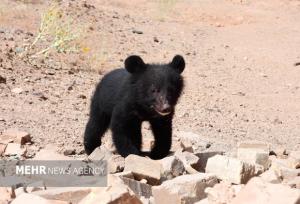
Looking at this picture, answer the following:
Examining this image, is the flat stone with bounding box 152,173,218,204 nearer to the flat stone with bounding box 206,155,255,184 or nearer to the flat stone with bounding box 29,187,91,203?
the flat stone with bounding box 206,155,255,184

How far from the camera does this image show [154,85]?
645cm

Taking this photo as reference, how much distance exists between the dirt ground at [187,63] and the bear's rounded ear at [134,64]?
1148 mm

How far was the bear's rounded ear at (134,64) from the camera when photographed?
21.4ft

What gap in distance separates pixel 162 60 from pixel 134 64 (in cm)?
839

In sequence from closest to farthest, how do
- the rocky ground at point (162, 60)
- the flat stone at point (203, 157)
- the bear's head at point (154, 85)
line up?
the flat stone at point (203, 157) → the bear's head at point (154, 85) → the rocky ground at point (162, 60)

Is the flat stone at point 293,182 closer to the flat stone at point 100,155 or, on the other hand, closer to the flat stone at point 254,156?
the flat stone at point 254,156

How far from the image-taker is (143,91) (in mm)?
6488

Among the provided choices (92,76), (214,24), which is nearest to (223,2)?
(214,24)

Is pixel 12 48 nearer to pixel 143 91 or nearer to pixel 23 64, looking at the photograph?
pixel 23 64

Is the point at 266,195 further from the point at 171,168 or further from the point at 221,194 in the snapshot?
the point at 171,168

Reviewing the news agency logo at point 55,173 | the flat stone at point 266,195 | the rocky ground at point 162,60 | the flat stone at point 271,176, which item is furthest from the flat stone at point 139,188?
the flat stone at point 266,195

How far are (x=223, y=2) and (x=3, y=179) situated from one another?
2047 cm

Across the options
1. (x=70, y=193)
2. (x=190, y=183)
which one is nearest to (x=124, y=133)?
(x=190, y=183)

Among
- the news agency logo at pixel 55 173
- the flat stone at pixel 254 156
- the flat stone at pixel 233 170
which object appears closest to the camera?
the news agency logo at pixel 55 173
